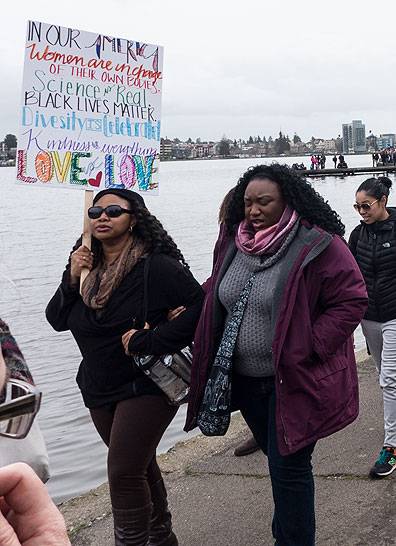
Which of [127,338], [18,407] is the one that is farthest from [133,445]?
[18,407]

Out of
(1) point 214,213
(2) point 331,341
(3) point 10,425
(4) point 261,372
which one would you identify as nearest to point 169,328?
(4) point 261,372

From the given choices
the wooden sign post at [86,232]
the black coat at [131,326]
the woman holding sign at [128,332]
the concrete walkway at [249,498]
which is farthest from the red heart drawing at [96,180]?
the concrete walkway at [249,498]

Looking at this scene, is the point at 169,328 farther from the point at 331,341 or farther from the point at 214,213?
the point at 214,213

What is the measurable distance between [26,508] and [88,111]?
10.1 feet

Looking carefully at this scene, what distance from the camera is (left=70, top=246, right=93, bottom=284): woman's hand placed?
405cm

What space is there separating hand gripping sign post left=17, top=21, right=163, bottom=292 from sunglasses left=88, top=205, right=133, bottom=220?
16cm

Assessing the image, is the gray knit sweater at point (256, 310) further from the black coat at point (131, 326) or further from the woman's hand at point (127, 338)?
the woman's hand at point (127, 338)

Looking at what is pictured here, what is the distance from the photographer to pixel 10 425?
1.59 m

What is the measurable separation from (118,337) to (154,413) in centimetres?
40

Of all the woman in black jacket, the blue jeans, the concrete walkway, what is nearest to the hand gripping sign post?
the blue jeans

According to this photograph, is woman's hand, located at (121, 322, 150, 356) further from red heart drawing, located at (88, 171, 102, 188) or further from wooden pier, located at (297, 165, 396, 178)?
wooden pier, located at (297, 165, 396, 178)

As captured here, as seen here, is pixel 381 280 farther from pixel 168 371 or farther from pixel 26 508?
pixel 26 508

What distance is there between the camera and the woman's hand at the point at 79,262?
4.05 meters

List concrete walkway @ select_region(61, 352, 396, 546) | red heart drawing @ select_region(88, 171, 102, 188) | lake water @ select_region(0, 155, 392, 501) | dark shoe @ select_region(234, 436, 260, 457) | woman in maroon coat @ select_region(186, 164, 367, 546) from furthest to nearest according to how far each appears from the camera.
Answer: lake water @ select_region(0, 155, 392, 501)
dark shoe @ select_region(234, 436, 260, 457)
red heart drawing @ select_region(88, 171, 102, 188)
concrete walkway @ select_region(61, 352, 396, 546)
woman in maroon coat @ select_region(186, 164, 367, 546)
